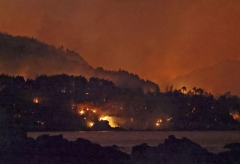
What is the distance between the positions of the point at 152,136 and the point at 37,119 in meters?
5.09

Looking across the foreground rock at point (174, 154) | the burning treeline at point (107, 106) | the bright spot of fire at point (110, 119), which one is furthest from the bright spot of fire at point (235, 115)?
the foreground rock at point (174, 154)

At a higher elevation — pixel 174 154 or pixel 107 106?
pixel 107 106

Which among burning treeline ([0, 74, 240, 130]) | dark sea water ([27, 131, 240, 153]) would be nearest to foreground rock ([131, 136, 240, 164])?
dark sea water ([27, 131, 240, 153])

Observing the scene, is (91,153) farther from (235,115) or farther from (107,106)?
(235,115)

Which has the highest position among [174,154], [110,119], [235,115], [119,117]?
[235,115]

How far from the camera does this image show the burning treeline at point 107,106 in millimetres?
18844

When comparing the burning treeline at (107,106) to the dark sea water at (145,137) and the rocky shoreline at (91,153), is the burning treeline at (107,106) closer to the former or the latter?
the dark sea water at (145,137)

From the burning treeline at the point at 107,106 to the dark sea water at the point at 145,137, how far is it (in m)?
0.58

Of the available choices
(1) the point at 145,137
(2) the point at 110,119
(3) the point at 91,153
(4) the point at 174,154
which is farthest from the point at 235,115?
(3) the point at 91,153

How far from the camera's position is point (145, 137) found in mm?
18750

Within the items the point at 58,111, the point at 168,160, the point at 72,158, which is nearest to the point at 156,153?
the point at 168,160

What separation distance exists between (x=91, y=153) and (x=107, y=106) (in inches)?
251

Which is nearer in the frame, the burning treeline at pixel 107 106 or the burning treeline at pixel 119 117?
the burning treeline at pixel 107 106

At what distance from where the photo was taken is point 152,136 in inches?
738
